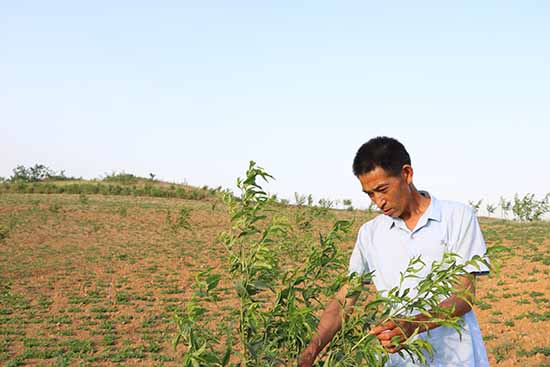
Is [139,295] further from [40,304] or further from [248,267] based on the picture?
[248,267]

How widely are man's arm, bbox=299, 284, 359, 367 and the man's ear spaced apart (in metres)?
0.56

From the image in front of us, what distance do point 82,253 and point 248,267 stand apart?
1819cm

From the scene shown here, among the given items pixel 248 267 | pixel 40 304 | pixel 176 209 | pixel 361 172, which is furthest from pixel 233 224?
pixel 176 209

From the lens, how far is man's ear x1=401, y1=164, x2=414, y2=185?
2.34 metres

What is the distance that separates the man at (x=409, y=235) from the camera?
226cm

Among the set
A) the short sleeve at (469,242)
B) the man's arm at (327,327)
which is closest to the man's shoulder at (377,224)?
the short sleeve at (469,242)

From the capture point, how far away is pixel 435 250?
2.34 m

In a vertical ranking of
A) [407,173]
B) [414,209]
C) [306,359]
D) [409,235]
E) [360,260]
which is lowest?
[306,359]

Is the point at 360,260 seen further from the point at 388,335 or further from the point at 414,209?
the point at 388,335

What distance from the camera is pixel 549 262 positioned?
16.3m

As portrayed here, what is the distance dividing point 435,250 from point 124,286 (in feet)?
42.2

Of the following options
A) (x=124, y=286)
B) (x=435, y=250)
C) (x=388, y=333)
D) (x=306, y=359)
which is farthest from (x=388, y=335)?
(x=124, y=286)

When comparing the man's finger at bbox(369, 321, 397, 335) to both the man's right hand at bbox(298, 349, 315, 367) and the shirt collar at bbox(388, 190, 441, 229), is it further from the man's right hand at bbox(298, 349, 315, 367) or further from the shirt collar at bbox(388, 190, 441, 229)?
the shirt collar at bbox(388, 190, 441, 229)

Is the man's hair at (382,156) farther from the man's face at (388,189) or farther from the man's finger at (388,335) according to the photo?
the man's finger at (388,335)
